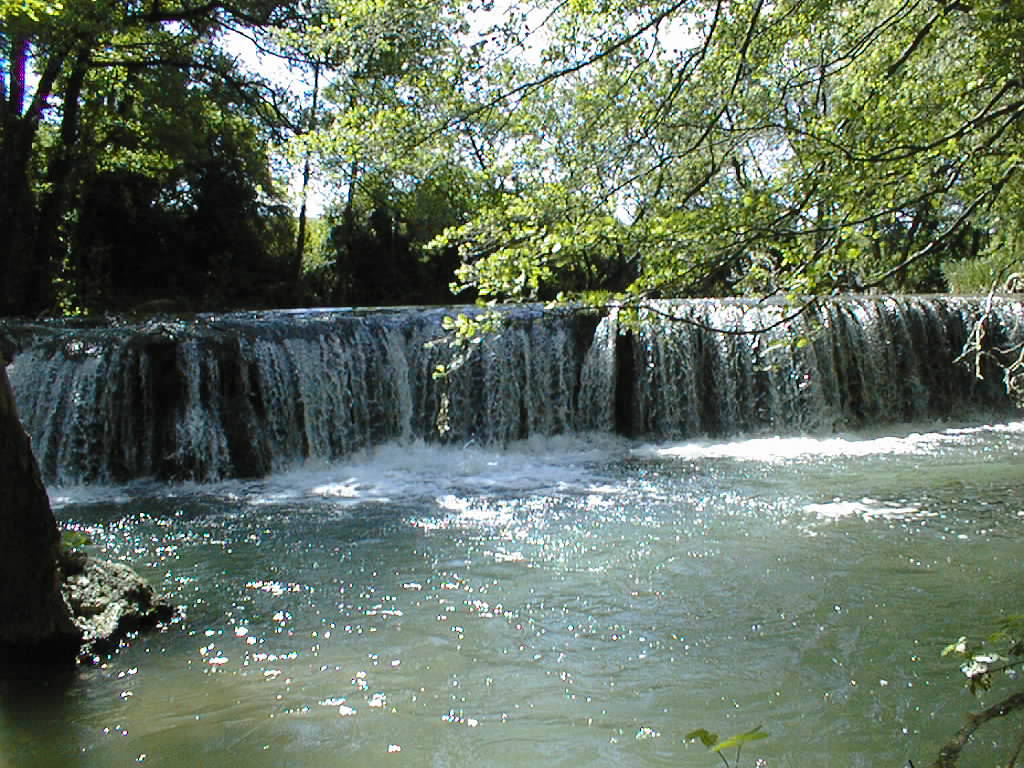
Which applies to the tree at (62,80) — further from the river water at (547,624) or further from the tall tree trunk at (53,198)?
the river water at (547,624)

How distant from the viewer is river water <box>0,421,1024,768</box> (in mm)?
3531

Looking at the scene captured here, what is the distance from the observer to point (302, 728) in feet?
11.8

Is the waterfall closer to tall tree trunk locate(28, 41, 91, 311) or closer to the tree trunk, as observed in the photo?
the tree trunk

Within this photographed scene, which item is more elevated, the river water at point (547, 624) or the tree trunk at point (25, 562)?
the tree trunk at point (25, 562)

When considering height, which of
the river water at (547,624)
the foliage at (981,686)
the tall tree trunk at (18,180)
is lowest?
the river water at (547,624)

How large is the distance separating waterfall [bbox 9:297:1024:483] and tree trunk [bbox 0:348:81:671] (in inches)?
242

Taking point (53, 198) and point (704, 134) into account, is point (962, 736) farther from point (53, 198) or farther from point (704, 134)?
point (53, 198)

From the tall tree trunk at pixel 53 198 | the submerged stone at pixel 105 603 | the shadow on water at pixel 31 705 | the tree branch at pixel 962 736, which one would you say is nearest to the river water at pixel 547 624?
the shadow on water at pixel 31 705

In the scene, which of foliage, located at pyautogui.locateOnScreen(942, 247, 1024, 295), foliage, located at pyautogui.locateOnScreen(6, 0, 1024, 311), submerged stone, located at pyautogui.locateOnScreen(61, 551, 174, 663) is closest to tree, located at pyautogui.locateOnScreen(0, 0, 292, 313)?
foliage, located at pyautogui.locateOnScreen(6, 0, 1024, 311)

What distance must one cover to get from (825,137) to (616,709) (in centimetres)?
265

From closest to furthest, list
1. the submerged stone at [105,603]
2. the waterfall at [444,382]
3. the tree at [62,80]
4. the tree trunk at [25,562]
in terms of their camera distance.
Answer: the tree trunk at [25,562], the submerged stone at [105,603], the waterfall at [444,382], the tree at [62,80]

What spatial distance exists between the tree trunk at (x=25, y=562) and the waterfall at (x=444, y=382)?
614cm

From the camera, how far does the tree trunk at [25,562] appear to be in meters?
3.89

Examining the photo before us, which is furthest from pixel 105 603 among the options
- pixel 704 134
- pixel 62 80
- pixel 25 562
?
pixel 62 80
